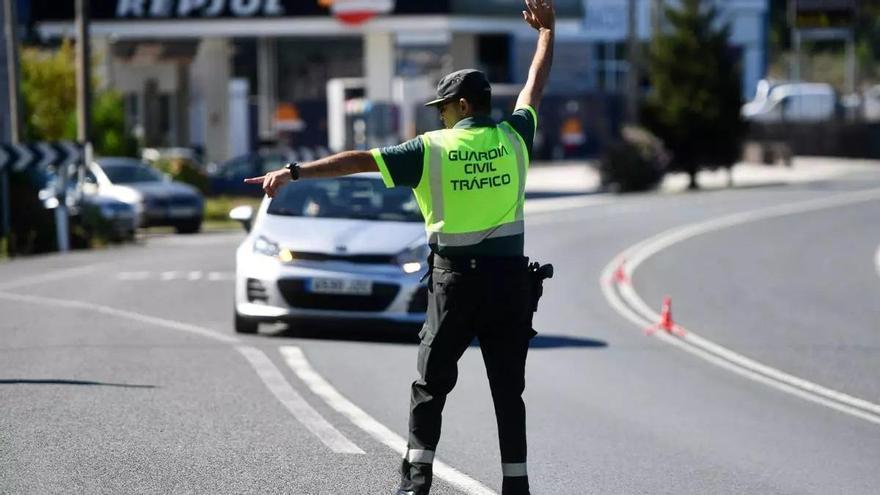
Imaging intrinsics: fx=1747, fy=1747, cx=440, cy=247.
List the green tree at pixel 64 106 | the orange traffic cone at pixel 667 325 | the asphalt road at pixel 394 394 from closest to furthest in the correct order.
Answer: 1. the asphalt road at pixel 394 394
2. the orange traffic cone at pixel 667 325
3. the green tree at pixel 64 106

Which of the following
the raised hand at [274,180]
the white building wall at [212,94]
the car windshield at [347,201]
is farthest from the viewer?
the white building wall at [212,94]

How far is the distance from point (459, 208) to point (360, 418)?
10.8ft

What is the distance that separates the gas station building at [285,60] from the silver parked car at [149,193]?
13.0 m

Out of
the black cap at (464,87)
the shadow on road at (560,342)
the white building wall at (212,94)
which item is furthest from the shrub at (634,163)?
the black cap at (464,87)

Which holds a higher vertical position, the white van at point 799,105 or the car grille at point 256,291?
the white van at point 799,105

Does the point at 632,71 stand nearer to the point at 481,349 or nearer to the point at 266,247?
the point at 266,247

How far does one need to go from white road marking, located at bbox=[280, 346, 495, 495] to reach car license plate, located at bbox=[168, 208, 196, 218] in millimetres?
19546

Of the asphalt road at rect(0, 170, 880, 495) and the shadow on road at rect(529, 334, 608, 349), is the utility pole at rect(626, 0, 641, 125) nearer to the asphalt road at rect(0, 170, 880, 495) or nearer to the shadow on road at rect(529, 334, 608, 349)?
the asphalt road at rect(0, 170, 880, 495)

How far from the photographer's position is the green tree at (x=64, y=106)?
130 ft

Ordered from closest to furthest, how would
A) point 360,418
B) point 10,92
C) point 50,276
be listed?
1. point 360,418
2. point 50,276
3. point 10,92

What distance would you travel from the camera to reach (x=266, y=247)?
14.5m

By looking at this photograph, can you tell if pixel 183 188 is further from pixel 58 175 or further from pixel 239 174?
pixel 239 174

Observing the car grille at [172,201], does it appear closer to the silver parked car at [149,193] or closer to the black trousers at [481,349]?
the silver parked car at [149,193]

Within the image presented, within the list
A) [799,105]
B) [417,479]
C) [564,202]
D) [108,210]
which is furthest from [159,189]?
[799,105]
